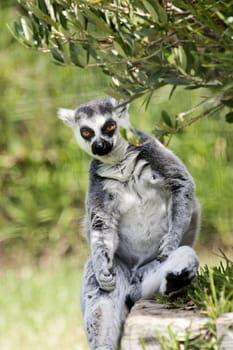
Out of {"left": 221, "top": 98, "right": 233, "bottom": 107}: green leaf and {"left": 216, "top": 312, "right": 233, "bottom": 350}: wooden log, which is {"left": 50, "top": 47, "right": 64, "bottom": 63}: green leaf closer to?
{"left": 221, "top": 98, "right": 233, "bottom": 107}: green leaf

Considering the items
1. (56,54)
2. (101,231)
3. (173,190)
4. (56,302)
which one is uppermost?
(56,54)

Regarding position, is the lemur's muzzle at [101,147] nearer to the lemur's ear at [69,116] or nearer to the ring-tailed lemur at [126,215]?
the ring-tailed lemur at [126,215]

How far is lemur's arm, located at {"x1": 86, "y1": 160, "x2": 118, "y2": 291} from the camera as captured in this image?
450 cm

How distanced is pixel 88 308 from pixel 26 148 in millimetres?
5296

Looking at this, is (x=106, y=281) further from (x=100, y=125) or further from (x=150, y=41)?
(x=150, y=41)

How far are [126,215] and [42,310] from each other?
8.71 feet

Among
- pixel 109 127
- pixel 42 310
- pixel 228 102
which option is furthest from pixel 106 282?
pixel 42 310

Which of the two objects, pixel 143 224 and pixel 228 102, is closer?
pixel 228 102

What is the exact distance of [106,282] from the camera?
446 centimetres

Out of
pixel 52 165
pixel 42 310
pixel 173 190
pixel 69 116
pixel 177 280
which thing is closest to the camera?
pixel 177 280

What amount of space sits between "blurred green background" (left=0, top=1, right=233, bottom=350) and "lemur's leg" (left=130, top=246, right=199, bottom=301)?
3.76 m

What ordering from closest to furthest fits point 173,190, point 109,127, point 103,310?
point 103,310 → point 173,190 → point 109,127

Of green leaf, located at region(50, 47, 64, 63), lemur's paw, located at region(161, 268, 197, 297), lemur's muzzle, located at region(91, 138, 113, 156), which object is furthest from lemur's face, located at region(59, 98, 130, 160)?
lemur's paw, located at region(161, 268, 197, 297)

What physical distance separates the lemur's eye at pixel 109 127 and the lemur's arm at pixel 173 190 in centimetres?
20
